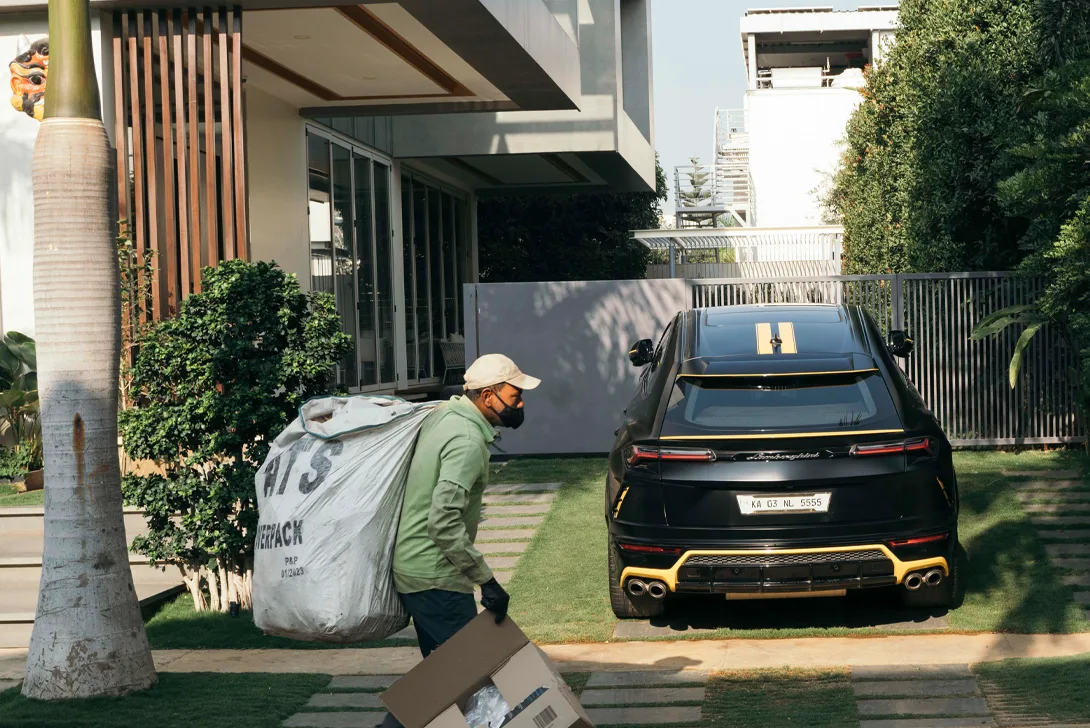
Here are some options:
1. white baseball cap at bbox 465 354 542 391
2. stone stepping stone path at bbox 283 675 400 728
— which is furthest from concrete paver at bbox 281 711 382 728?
white baseball cap at bbox 465 354 542 391

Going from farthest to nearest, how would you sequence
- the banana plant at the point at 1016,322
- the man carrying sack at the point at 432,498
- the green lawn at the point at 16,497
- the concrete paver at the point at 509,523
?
the banana plant at the point at 1016,322 < the concrete paver at the point at 509,523 < the green lawn at the point at 16,497 < the man carrying sack at the point at 432,498

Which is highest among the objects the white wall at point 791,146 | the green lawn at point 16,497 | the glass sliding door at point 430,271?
the white wall at point 791,146

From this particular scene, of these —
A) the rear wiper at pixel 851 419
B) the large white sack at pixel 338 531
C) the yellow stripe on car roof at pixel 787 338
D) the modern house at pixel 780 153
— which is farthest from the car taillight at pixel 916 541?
the modern house at pixel 780 153

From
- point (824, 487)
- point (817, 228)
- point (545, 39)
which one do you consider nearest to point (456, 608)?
point (824, 487)

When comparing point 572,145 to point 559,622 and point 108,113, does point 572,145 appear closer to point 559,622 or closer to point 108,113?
point 108,113

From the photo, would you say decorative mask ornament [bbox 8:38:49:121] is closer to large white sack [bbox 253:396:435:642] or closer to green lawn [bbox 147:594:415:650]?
green lawn [bbox 147:594:415:650]

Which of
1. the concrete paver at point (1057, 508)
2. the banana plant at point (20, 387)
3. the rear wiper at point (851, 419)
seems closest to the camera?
the rear wiper at point (851, 419)

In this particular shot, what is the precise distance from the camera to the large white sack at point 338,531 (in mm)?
4742

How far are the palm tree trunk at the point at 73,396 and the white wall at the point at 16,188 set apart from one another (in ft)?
17.1

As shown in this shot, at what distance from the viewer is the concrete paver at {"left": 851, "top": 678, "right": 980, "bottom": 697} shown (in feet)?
20.6

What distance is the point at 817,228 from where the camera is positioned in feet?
109

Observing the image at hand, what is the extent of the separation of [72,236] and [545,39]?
27.9 feet

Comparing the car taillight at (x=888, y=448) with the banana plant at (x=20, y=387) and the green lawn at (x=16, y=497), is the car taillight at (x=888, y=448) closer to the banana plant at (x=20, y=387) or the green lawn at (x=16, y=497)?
the green lawn at (x=16, y=497)

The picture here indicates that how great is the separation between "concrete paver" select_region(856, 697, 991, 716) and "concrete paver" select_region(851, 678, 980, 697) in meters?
0.11
